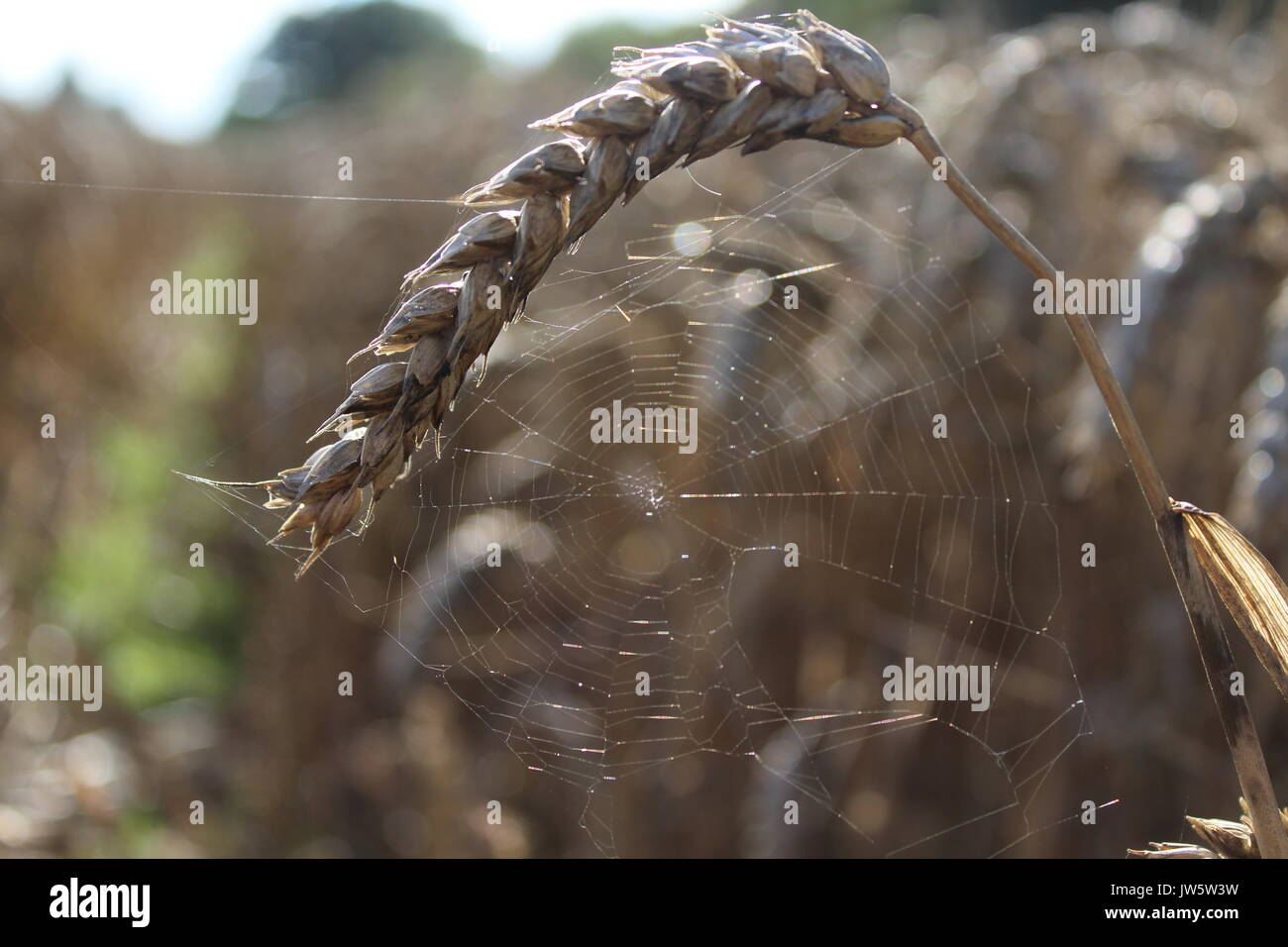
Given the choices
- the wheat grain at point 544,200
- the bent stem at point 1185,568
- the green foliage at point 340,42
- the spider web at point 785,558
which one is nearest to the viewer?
the wheat grain at point 544,200

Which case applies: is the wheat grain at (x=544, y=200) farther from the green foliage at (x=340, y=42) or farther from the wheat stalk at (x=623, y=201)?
the green foliage at (x=340, y=42)

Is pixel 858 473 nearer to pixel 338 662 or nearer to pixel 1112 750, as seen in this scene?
pixel 1112 750

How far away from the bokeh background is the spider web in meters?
0.03

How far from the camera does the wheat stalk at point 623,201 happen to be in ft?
2.74

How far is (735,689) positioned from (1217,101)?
7.88ft

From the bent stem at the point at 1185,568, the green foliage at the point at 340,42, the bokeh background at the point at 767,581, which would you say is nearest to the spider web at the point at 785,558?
the bokeh background at the point at 767,581

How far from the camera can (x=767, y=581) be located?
3.35 m

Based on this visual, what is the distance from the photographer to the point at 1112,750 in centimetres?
272

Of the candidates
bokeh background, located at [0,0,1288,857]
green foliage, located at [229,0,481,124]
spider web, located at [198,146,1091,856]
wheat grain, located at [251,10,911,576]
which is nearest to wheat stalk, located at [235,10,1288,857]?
wheat grain, located at [251,10,911,576]

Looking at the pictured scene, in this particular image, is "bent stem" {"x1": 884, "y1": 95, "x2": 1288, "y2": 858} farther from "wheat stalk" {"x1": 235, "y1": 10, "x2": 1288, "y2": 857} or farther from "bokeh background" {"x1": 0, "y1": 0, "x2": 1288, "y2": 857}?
"bokeh background" {"x1": 0, "y1": 0, "x2": 1288, "y2": 857}

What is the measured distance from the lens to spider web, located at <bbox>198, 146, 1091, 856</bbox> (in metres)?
2.93

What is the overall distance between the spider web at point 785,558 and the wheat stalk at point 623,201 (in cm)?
164

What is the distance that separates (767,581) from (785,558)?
11 centimetres

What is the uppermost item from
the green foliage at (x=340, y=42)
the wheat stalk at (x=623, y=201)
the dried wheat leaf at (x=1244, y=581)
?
the green foliage at (x=340, y=42)
